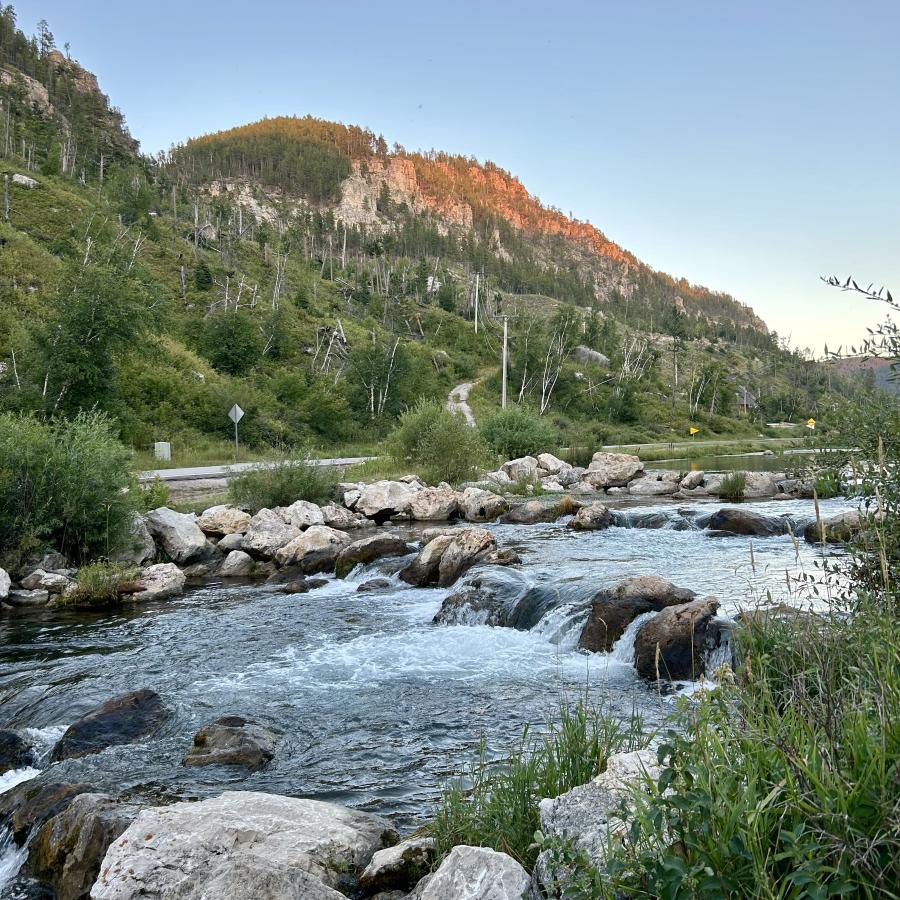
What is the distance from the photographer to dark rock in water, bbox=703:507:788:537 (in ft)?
64.4

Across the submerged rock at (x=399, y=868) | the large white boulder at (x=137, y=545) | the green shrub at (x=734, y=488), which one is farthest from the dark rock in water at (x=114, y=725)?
the green shrub at (x=734, y=488)

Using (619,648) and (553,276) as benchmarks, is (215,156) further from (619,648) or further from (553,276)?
(619,648)

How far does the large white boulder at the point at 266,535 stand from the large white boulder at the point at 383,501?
4459mm

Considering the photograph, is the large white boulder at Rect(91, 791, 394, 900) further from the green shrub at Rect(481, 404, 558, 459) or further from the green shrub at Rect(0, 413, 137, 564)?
the green shrub at Rect(481, 404, 558, 459)

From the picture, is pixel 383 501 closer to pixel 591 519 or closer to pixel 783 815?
pixel 591 519

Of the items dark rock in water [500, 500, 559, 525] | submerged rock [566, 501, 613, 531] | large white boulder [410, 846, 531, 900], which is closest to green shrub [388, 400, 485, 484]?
dark rock in water [500, 500, 559, 525]

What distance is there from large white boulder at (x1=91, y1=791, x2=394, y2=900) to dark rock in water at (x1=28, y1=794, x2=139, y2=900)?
44 centimetres

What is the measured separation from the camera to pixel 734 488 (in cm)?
2812

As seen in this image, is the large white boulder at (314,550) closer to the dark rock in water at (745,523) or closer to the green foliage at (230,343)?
the dark rock in water at (745,523)

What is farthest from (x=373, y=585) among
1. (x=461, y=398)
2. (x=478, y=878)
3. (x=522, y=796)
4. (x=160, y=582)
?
(x=461, y=398)

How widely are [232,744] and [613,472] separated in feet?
93.0

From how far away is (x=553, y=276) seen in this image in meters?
170

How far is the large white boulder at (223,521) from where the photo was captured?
19734 millimetres

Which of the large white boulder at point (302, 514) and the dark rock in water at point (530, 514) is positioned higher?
the large white boulder at point (302, 514)
